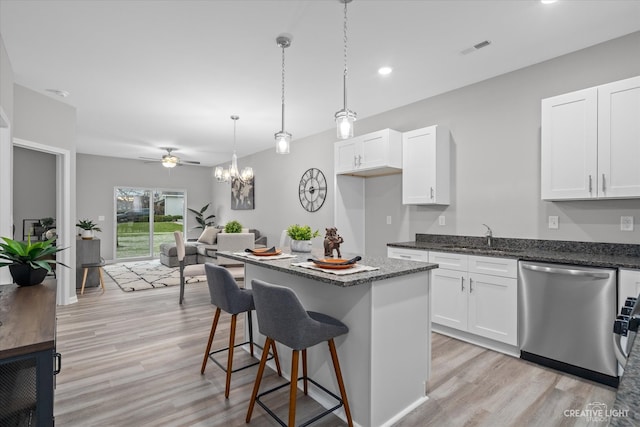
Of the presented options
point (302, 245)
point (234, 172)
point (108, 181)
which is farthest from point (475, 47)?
point (108, 181)

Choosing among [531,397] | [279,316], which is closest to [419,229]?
[531,397]

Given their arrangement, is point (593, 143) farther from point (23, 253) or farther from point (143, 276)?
point (143, 276)

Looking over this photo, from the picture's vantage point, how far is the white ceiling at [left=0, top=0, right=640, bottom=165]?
96.7 inches

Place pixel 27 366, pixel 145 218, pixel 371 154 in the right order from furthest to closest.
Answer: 1. pixel 145 218
2. pixel 371 154
3. pixel 27 366

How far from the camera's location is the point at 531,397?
231 centimetres

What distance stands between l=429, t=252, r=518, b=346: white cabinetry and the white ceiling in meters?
1.91

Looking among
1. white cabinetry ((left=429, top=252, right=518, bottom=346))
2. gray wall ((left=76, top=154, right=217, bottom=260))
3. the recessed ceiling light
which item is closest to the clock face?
white cabinetry ((left=429, top=252, right=518, bottom=346))

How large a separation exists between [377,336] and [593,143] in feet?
7.85

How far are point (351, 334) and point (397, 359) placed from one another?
33cm

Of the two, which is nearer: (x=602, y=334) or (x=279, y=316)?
(x=279, y=316)

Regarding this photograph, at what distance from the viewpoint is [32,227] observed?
568 cm

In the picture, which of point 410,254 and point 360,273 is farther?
point 410,254

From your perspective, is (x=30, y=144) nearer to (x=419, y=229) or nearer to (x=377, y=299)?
(x=377, y=299)

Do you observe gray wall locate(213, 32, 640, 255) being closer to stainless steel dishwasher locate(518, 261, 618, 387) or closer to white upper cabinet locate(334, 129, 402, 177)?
white upper cabinet locate(334, 129, 402, 177)
